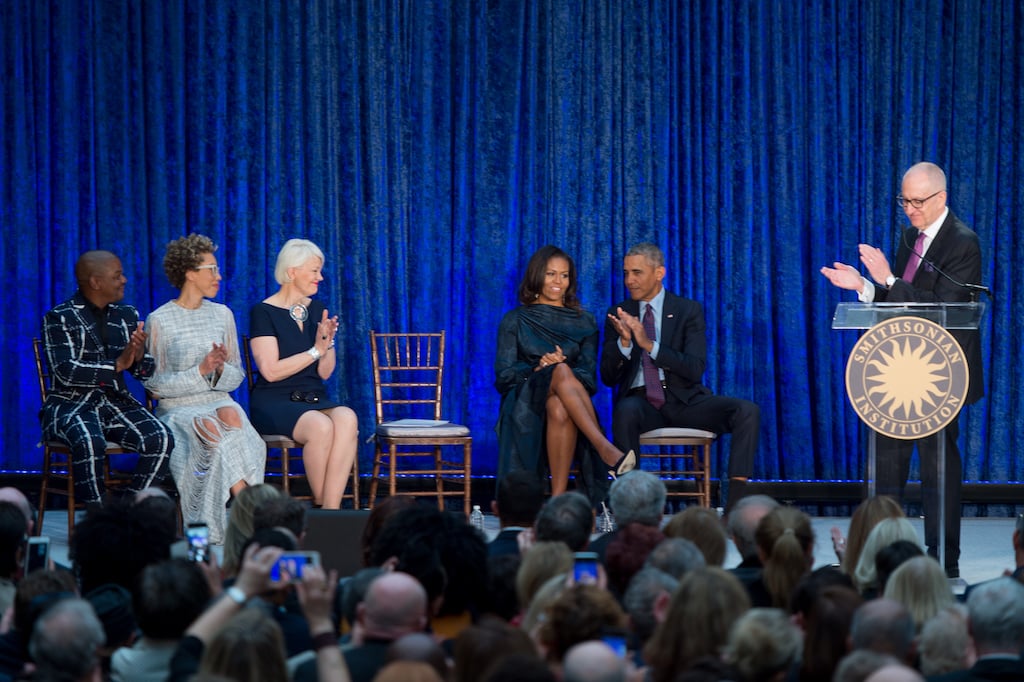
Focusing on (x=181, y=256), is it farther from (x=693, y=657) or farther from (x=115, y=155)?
(x=693, y=657)

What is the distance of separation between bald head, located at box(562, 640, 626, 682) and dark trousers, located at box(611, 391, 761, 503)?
13.8 ft

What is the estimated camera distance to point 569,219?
744 centimetres

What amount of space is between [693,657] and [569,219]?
16.3ft

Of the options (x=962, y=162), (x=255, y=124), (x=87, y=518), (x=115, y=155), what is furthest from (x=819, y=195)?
Answer: (x=87, y=518)

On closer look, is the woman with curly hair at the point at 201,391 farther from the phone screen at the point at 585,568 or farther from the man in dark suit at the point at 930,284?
the phone screen at the point at 585,568

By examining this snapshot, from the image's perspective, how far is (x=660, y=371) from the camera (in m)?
6.67

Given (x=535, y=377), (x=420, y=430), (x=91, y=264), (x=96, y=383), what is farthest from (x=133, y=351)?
(x=535, y=377)

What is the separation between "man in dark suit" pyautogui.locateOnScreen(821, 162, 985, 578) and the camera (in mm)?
5133

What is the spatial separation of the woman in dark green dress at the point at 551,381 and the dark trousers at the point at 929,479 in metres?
1.42

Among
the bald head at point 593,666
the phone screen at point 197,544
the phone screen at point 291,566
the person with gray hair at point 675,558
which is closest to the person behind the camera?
the bald head at point 593,666

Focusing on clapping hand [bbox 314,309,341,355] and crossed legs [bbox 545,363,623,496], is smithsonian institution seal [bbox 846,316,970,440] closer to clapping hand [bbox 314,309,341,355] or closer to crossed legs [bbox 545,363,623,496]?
crossed legs [bbox 545,363,623,496]

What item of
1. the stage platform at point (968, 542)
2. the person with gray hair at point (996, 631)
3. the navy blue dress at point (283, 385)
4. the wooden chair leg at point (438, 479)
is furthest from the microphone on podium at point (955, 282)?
the navy blue dress at point (283, 385)

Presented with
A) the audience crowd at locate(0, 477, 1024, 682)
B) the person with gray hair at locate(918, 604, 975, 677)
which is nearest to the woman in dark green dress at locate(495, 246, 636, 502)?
the audience crowd at locate(0, 477, 1024, 682)

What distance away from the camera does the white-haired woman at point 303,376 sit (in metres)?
6.29
